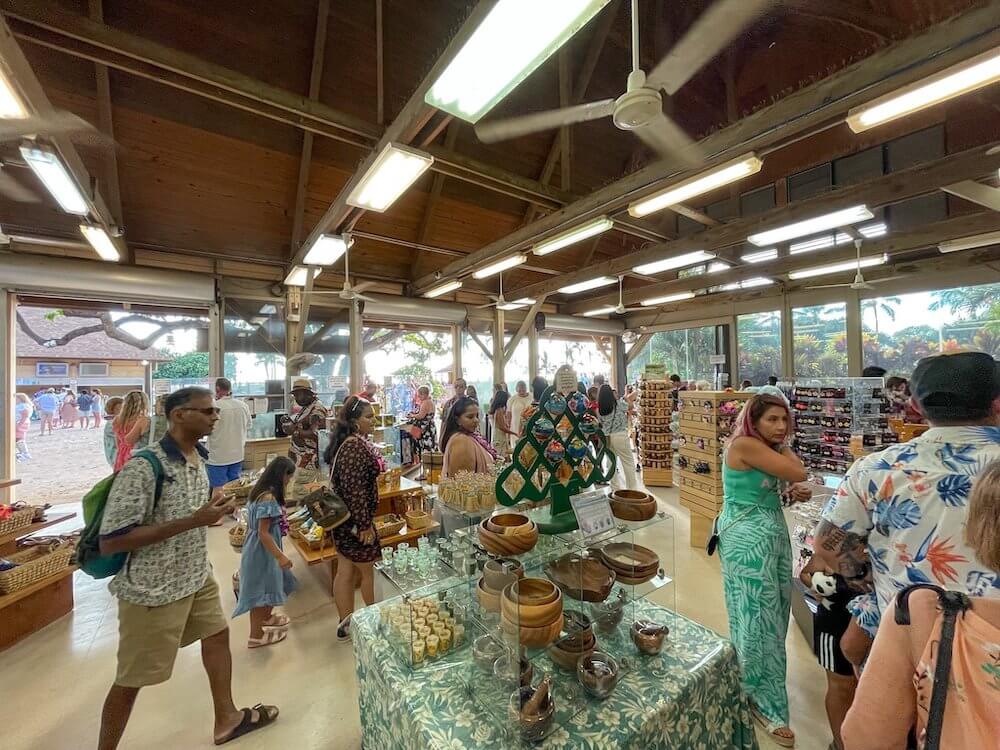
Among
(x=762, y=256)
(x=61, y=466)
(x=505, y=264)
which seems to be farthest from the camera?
(x=61, y=466)

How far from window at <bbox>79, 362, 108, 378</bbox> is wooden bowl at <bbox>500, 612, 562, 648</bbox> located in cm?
1308

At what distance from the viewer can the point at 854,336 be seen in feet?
24.3

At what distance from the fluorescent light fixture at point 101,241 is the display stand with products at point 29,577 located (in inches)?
108

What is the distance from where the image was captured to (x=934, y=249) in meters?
6.32

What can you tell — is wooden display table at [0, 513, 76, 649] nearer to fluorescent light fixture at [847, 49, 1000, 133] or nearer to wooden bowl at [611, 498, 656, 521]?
wooden bowl at [611, 498, 656, 521]

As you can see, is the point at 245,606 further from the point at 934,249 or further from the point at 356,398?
the point at 934,249

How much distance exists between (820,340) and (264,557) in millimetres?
Answer: 9693

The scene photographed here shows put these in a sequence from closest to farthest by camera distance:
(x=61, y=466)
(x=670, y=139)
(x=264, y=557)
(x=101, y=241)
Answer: (x=670, y=139) → (x=264, y=557) → (x=101, y=241) → (x=61, y=466)

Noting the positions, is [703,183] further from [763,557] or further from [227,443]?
[227,443]

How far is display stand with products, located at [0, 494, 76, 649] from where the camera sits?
262 cm

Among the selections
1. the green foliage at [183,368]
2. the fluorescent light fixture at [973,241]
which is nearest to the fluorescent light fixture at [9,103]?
the green foliage at [183,368]

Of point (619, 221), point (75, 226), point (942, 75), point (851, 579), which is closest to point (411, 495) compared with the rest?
point (851, 579)

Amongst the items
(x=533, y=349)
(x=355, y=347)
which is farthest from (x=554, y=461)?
(x=533, y=349)

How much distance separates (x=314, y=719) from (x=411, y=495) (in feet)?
6.27
